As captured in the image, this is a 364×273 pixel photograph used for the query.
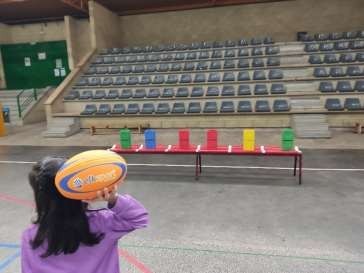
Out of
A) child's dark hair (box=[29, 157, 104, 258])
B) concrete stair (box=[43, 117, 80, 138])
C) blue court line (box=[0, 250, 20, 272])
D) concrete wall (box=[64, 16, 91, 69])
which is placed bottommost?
blue court line (box=[0, 250, 20, 272])

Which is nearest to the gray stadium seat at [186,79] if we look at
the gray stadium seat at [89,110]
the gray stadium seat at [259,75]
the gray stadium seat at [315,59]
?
the gray stadium seat at [259,75]

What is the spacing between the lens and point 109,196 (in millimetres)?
1184

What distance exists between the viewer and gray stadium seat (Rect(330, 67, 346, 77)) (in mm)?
12133

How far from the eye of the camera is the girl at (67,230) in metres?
1.10

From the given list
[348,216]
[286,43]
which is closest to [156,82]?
[286,43]

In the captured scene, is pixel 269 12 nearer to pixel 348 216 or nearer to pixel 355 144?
pixel 355 144

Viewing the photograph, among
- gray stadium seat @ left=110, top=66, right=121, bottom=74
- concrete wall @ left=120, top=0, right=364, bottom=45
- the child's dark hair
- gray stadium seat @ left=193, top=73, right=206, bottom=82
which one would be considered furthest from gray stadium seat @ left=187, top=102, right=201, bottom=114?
the child's dark hair

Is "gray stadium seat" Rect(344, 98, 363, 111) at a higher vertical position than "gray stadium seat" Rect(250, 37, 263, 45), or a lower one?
lower

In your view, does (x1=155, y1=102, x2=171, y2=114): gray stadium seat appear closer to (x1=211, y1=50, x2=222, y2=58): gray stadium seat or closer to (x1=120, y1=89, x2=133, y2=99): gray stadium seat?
(x1=120, y1=89, x2=133, y2=99): gray stadium seat

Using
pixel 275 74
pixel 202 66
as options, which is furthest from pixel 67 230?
pixel 202 66

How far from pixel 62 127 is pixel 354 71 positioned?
11912 mm

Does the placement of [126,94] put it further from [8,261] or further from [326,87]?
[8,261]

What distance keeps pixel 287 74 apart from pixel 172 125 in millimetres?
5621

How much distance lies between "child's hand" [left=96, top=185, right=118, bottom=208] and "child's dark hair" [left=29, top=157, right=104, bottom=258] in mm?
92
